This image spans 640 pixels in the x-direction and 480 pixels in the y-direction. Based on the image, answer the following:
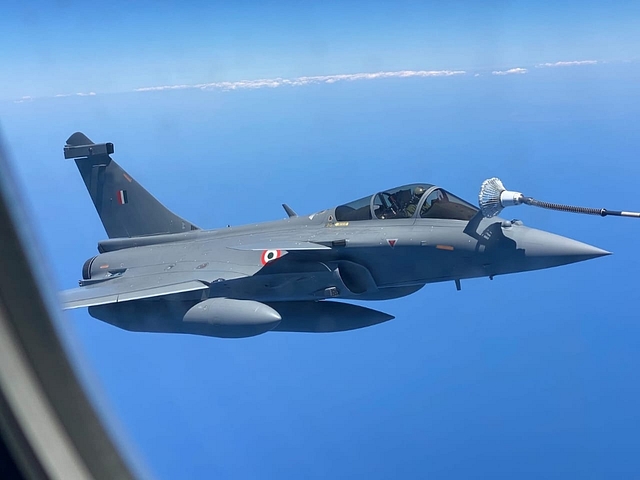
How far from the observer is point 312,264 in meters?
6.92

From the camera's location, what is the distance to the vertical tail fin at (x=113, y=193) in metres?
9.46

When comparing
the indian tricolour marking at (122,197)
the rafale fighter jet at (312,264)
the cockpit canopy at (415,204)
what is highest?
the indian tricolour marking at (122,197)

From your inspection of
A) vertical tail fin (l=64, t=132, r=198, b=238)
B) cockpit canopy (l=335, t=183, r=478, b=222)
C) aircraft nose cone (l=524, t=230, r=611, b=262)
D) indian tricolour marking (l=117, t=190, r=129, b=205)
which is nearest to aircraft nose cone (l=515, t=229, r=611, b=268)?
aircraft nose cone (l=524, t=230, r=611, b=262)

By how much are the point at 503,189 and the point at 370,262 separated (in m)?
1.74

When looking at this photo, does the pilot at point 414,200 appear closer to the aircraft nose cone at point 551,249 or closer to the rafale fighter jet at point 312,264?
the rafale fighter jet at point 312,264

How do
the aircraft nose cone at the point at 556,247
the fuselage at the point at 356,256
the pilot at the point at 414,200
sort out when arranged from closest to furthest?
the aircraft nose cone at the point at 556,247 < the fuselage at the point at 356,256 < the pilot at the point at 414,200

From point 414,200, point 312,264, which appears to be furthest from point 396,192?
point 312,264

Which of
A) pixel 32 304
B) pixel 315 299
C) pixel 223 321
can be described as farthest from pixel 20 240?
pixel 315 299

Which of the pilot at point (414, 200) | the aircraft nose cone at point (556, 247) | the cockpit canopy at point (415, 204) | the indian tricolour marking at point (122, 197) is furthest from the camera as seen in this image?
the indian tricolour marking at point (122, 197)

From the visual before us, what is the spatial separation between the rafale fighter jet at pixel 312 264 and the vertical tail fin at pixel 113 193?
0.87m

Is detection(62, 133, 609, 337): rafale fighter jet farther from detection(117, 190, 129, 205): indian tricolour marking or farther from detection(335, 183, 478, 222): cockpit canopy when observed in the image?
detection(117, 190, 129, 205): indian tricolour marking

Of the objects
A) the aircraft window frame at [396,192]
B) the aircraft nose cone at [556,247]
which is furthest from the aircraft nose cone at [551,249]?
the aircraft window frame at [396,192]

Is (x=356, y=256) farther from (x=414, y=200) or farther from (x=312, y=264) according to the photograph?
(x=414, y=200)

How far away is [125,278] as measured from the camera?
7949 mm
